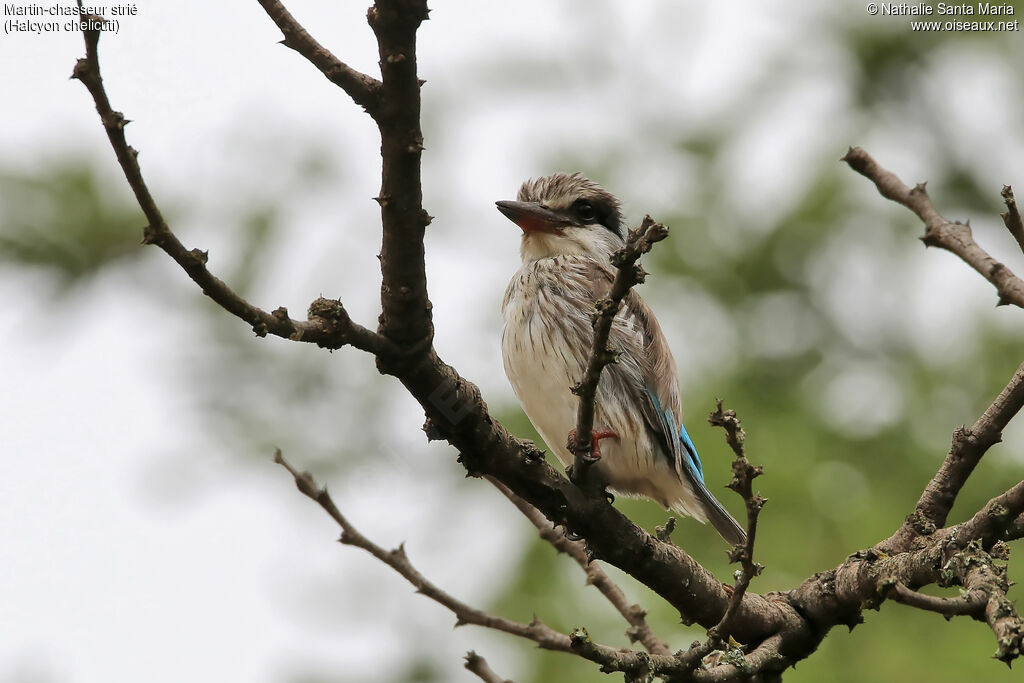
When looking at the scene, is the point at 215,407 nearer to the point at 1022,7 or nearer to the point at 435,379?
the point at 435,379

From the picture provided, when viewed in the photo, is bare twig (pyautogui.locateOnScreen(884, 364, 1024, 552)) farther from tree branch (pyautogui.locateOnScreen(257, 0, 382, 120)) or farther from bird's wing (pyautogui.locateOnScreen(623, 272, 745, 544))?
tree branch (pyautogui.locateOnScreen(257, 0, 382, 120))

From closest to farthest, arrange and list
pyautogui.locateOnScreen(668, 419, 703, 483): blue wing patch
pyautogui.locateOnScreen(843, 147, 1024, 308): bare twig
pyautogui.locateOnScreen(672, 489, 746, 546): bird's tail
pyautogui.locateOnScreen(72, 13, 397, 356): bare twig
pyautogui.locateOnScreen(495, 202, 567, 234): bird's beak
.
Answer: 1. pyautogui.locateOnScreen(72, 13, 397, 356): bare twig
2. pyautogui.locateOnScreen(843, 147, 1024, 308): bare twig
3. pyautogui.locateOnScreen(672, 489, 746, 546): bird's tail
4. pyautogui.locateOnScreen(668, 419, 703, 483): blue wing patch
5. pyautogui.locateOnScreen(495, 202, 567, 234): bird's beak

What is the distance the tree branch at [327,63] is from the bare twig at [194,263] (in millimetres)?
335

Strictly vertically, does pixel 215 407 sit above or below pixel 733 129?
below

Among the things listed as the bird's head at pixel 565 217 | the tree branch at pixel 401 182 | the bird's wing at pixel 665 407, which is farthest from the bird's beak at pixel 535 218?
the tree branch at pixel 401 182

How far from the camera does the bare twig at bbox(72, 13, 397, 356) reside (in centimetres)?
165

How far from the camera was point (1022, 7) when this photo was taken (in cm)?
757

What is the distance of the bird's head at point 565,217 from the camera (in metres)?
4.40

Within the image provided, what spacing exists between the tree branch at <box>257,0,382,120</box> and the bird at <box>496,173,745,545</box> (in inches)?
70.0

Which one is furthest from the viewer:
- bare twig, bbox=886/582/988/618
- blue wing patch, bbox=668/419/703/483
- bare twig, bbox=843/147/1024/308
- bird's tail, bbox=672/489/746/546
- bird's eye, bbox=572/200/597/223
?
bird's eye, bbox=572/200/597/223

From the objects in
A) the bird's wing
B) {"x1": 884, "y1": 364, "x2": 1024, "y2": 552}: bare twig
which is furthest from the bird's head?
{"x1": 884, "y1": 364, "x2": 1024, "y2": 552}: bare twig

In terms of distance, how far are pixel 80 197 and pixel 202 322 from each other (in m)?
0.93

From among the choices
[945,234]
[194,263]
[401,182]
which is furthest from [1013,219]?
[194,263]

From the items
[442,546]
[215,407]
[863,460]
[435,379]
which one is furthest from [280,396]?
[435,379]
